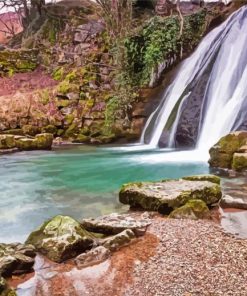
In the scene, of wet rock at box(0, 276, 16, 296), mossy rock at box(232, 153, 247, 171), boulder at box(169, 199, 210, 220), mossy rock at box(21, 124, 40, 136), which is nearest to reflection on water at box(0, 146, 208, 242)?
mossy rock at box(232, 153, 247, 171)

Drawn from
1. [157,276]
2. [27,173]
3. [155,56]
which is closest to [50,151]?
[27,173]

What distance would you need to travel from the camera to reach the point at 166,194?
5.91 metres

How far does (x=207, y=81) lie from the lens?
13.0m

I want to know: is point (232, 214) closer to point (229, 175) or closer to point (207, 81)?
point (229, 175)

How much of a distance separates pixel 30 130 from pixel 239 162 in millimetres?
9438

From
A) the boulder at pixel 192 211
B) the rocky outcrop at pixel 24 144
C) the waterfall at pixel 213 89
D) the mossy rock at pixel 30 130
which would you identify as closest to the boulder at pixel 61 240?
the boulder at pixel 192 211

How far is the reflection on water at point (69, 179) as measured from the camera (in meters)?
6.35

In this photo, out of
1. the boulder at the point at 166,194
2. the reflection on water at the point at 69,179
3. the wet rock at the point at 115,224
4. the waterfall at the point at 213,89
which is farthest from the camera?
the waterfall at the point at 213,89

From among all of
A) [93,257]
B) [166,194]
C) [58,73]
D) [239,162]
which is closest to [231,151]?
[239,162]

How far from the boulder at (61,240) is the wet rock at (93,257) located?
0.15 m

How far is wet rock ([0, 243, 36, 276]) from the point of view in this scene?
3985 millimetres

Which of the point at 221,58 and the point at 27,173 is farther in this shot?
the point at 221,58

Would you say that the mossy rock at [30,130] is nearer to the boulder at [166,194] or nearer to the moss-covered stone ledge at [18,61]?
the moss-covered stone ledge at [18,61]

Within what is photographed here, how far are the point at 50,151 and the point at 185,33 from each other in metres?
6.73
